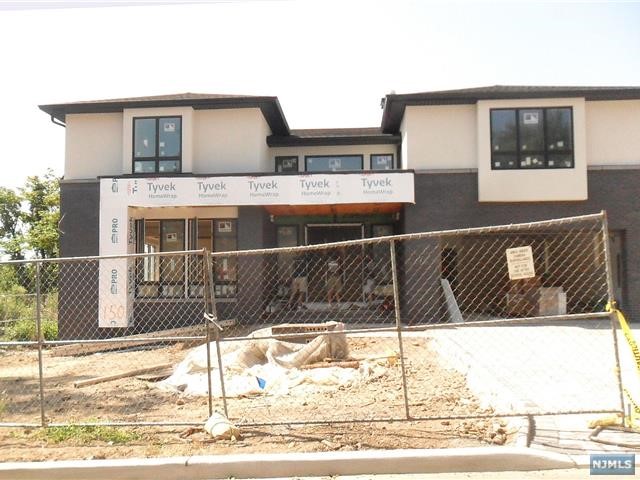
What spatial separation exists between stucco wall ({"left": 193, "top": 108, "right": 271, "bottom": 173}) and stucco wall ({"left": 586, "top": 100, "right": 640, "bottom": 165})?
1058 centimetres

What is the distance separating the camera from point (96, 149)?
17.3 metres

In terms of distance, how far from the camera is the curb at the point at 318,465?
4.46 meters

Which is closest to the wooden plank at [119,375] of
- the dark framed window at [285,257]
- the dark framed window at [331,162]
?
the dark framed window at [285,257]

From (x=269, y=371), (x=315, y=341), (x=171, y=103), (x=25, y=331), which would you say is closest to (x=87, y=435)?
(x=269, y=371)

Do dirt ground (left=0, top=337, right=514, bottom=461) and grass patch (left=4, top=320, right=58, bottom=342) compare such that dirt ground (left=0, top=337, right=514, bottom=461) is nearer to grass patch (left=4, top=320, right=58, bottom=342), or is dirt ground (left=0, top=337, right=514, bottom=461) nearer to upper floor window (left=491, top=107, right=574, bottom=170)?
grass patch (left=4, top=320, right=58, bottom=342)

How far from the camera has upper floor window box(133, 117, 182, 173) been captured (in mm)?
16781

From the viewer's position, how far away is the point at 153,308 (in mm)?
16344

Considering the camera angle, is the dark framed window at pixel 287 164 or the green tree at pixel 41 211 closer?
the dark framed window at pixel 287 164

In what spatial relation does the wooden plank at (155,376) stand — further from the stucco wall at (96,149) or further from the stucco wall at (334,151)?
the stucco wall at (334,151)

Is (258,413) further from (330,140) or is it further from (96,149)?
(330,140)

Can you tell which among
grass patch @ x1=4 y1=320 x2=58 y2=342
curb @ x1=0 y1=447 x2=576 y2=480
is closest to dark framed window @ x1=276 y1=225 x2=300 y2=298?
grass patch @ x1=4 y1=320 x2=58 y2=342

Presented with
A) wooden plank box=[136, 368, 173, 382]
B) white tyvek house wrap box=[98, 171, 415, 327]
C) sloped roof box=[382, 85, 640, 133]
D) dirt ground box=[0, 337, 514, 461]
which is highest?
sloped roof box=[382, 85, 640, 133]

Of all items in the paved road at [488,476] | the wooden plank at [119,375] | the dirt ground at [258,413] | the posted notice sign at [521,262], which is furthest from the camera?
the wooden plank at [119,375]

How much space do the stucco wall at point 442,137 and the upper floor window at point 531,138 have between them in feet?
2.46
